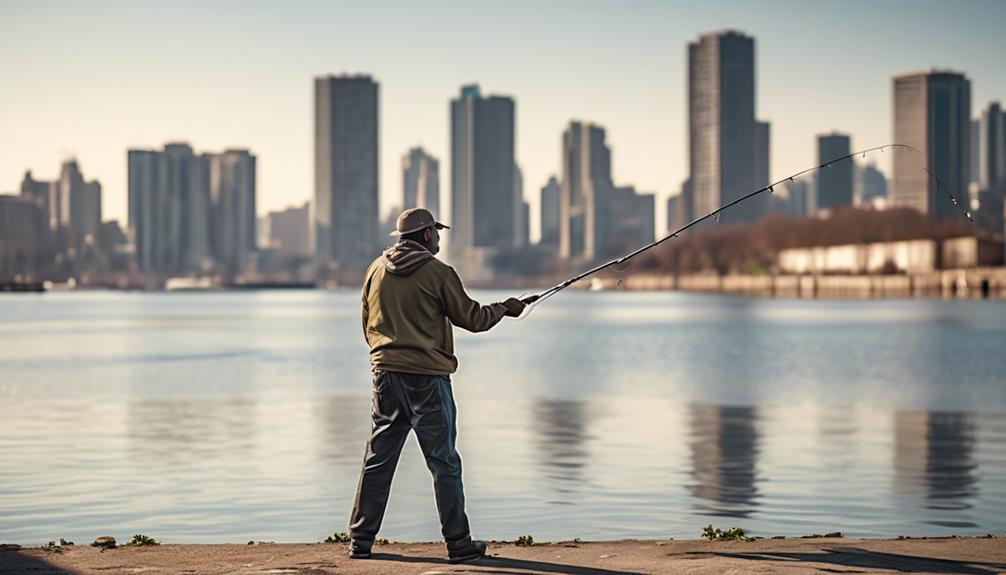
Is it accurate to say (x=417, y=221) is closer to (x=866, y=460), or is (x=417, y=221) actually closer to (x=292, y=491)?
(x=292, y=491)

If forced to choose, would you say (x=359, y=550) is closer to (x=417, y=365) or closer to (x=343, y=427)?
(x=417, y=365)

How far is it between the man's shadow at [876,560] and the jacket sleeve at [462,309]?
88.3 inches

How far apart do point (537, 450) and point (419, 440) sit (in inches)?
502

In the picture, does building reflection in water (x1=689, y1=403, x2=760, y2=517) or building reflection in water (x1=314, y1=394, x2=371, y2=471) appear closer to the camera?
building reflection in water (x1=689, y1=403, x2=760, y2=517)

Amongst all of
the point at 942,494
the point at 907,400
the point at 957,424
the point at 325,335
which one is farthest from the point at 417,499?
the point at 325,335

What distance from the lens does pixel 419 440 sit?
10.9 meters

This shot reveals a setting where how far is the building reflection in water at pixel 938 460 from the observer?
17.9 meters

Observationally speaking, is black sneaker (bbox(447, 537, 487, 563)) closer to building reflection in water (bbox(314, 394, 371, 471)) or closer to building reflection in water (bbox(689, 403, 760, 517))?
building reflection in water (bbox(689, 403, 760, 517))

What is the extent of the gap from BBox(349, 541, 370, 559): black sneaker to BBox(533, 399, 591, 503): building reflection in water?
740 centimetres

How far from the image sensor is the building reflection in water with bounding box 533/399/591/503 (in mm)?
19531

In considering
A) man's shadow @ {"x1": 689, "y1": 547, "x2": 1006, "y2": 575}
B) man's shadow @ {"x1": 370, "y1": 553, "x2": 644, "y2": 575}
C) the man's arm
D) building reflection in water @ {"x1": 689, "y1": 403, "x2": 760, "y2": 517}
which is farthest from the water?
the man's arm

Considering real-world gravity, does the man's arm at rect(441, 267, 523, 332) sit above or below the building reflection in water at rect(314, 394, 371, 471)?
above

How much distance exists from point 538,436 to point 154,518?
11.1 m

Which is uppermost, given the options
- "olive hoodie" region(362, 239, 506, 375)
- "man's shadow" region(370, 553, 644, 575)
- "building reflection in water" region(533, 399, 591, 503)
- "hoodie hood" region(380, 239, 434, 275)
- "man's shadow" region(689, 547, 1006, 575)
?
"hoodie hood" region(380, 239, 434, 275)
